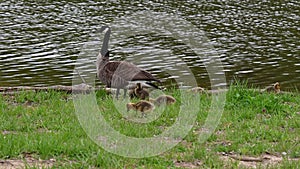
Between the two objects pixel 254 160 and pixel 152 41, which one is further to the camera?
pixel 152 41

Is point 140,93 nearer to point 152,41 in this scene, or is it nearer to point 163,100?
point 163,100

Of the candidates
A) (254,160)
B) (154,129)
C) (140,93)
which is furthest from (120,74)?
(254,160)

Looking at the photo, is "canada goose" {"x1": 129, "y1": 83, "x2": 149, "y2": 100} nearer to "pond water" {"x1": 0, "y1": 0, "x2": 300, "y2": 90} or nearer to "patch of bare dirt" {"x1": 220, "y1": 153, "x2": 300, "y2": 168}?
"patch of bare dirt" {"x1": 220, "y1": 153, "x2": 300, "y2": 168}

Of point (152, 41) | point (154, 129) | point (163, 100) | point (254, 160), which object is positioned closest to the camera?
point (254, 160)

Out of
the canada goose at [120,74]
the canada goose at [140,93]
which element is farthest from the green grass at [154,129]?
the canada goose at [140,93]

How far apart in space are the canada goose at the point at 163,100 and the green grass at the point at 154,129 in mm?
163

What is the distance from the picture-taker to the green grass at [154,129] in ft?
24.1

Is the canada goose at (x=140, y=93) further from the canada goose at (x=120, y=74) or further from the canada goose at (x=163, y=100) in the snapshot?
the canada goose at (x=163, y=100)

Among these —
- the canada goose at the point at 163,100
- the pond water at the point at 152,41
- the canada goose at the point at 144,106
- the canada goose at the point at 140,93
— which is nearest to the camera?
the canada goose at the point at 144,106

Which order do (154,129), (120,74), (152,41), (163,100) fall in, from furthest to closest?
1. (152,41)
2. (120,74)
3. (163,100)
4. (154,129)

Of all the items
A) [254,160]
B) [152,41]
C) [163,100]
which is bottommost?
[152,41]

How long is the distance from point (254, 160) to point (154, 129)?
1.85 meters

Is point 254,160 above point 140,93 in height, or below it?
above

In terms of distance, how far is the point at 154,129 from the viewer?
8742mm
